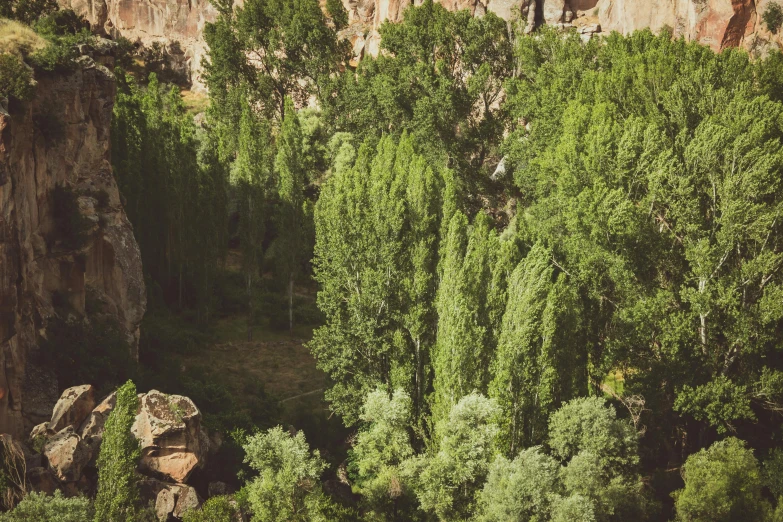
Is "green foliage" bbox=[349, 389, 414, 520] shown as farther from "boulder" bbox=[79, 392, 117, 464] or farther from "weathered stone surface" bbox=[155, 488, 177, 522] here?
"boulder" bbox=[79, 392, 117, 464]

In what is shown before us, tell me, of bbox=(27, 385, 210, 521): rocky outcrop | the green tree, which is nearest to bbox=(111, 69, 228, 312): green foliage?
the green tree

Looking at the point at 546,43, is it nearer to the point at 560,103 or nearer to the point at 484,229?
the point at 560,103

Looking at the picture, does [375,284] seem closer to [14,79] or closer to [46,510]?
[46,510]

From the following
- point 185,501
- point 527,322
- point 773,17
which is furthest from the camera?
point 773,17

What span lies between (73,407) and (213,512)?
6.13 metres

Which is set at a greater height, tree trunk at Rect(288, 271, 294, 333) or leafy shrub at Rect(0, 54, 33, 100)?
leafy shrub at Rect(0, 54, 33, 100)

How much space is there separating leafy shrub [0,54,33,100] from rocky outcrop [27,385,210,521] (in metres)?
9.99

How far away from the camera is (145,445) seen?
24.3m

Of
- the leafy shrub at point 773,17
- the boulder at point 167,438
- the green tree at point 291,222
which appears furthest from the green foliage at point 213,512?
the leafy shrub at point 773,17

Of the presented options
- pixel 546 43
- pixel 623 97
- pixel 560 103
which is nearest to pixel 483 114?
pixel 546 43

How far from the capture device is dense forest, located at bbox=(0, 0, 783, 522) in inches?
970

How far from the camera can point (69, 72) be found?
27.6m

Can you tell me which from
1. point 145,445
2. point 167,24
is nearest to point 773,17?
point 145,445

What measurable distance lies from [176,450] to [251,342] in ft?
52.8
